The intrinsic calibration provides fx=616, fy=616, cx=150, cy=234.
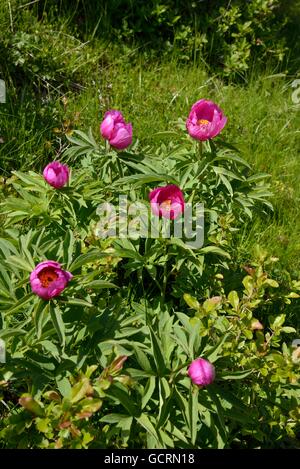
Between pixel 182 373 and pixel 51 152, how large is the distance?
5.35 ft

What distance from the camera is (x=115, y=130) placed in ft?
6.50

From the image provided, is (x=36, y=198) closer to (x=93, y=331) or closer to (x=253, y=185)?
(x=93, y=331)

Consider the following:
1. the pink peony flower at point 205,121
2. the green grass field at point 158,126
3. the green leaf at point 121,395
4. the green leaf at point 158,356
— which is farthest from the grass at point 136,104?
the green leaf at point 121,395

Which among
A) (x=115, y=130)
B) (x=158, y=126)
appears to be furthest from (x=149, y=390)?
(x=158, y=126)

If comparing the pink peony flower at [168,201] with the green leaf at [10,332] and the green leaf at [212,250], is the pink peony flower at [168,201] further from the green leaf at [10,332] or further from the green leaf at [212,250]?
the green leaf at [10,332]

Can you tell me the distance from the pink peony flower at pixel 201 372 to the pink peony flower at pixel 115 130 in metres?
0.78

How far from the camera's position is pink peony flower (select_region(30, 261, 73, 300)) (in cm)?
155

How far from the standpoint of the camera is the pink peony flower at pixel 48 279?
5.08ft

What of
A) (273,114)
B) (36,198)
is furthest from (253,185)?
(273,114)

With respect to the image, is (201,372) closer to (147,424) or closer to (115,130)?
(147,424)

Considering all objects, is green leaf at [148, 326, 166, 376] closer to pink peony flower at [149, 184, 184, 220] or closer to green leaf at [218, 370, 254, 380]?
green leaf at [218, 370, 254, 380]

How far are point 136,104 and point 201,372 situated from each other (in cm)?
207

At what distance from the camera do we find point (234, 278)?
230 centimetres

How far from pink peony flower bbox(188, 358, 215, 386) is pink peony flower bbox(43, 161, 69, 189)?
2.39 feet
